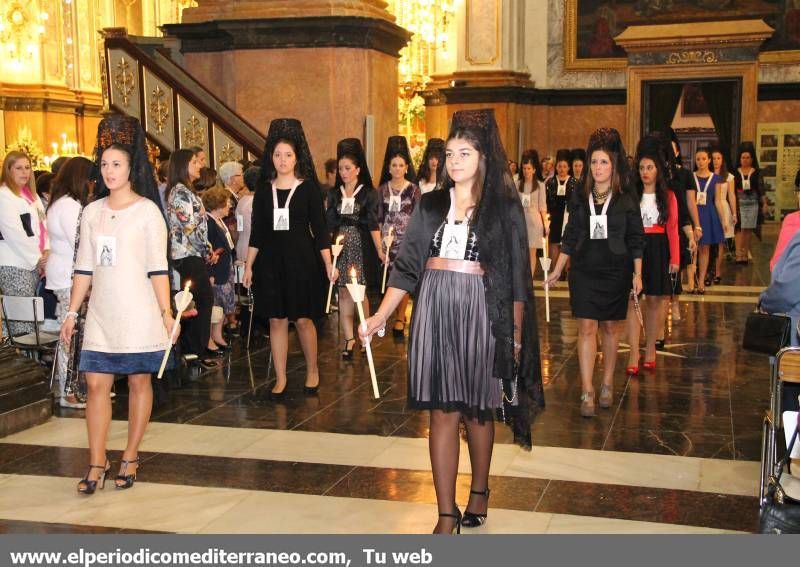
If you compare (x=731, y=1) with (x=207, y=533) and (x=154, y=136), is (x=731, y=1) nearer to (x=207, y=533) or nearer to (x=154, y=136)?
(x=154, y=136)

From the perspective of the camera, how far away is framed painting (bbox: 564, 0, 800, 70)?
2391cm

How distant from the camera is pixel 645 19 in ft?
81.5

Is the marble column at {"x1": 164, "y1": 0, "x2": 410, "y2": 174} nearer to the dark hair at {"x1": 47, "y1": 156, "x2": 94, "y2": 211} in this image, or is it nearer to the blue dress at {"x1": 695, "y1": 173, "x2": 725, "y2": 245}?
the blue dress at {"x1": 695, "y1": 173, "x2": 725, "y2": 245}

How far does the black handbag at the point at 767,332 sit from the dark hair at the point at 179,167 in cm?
487

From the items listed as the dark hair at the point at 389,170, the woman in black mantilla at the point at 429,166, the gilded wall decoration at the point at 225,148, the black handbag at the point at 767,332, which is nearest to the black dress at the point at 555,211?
the gilded wall decoration at the point at 225,148

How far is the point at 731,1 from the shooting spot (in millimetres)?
24172

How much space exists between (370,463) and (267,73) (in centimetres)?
831

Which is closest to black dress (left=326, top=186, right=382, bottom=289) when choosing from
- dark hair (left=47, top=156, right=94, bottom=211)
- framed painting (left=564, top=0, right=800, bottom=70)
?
dark hair (left=47, top=156, right=94, bottom=211)

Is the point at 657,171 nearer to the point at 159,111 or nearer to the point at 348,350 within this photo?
the point at 348,350

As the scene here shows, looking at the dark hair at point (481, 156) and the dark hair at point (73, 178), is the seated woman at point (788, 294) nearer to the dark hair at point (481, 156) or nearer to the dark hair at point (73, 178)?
the dark hair at point (481, 156)

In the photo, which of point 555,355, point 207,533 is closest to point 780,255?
point 207,533

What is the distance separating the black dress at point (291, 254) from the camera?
8039 millimetres

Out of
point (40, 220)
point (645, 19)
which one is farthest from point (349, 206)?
point (645, 19)

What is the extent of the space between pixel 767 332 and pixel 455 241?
1.68m
